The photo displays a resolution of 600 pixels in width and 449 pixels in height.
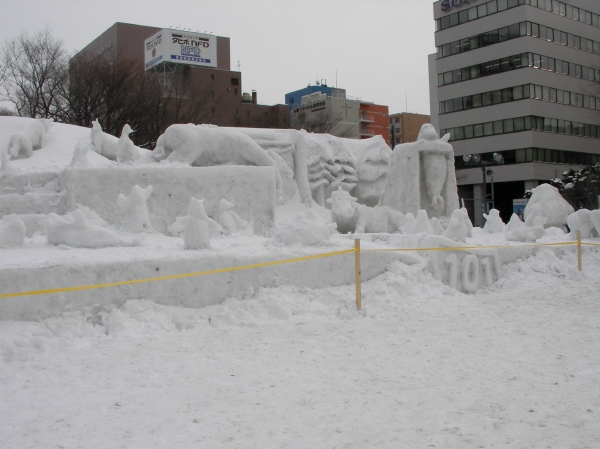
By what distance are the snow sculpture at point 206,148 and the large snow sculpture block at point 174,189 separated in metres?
0.79

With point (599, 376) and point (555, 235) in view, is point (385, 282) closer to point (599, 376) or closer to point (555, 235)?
point (599, 376)

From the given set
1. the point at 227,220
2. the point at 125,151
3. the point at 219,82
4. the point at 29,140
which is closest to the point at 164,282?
the point at 227,220

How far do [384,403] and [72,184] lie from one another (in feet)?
23.2

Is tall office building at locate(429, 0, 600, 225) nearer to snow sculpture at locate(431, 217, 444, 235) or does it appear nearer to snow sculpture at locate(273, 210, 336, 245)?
snow sculpture at locate(431, 217, 444, 235)

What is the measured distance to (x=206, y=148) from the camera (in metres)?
11.5

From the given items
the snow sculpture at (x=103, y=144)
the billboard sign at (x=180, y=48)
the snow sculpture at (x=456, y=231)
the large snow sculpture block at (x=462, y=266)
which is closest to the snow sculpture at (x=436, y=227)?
the snow sculpture at (x=456, y=231)

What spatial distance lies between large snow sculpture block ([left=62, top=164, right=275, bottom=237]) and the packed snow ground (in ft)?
12.6

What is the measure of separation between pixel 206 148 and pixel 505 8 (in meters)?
28.8

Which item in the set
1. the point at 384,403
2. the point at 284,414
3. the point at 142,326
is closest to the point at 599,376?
the point at 384,403

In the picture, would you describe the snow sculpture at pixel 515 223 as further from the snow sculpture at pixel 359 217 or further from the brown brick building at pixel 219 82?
the brown brick building at pixel 219 82

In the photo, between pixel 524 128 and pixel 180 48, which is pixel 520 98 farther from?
pixel 180 48

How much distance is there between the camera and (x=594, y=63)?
38.0 meters

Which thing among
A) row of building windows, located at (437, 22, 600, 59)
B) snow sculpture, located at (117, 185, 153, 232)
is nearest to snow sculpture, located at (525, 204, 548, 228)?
snow sculpture, located at (117, 185, 153, 232)

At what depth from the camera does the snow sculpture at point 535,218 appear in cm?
1217
